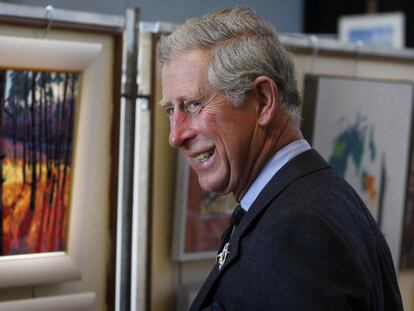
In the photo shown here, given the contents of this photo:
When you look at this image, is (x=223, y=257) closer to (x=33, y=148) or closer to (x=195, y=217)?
(x=33, y=148)

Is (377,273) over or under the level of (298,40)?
under

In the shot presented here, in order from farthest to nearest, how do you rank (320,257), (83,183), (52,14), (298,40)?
(298,40) < (83,183) < (52,14) < (320,257)

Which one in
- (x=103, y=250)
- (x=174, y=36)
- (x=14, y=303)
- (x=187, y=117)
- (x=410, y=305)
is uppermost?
(x=174, y=36)

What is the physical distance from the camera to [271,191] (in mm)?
1131

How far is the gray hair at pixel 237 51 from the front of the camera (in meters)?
1.15

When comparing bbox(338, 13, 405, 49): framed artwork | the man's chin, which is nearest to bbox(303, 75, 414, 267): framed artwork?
the man's chin

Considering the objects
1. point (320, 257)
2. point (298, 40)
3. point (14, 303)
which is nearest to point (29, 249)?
point (14, 303)

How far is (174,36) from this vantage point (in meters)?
1.22

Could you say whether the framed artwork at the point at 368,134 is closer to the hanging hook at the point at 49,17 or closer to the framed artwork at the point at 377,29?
the hanging hook at the point at 49,17

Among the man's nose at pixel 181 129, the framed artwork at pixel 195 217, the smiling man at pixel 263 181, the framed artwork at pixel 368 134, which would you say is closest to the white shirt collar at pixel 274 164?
the smiling man at pixel 263 181

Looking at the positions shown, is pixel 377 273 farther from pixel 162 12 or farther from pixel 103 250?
pixel 162 12

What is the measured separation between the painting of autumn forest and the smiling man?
365 millimetres

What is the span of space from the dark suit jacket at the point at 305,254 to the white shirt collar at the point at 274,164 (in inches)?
0.8

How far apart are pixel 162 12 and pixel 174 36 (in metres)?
0.51
